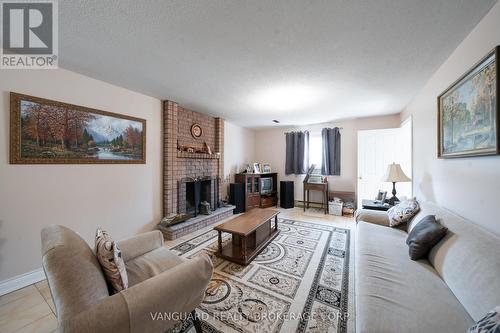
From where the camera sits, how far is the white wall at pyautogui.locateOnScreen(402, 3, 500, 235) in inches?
51.8

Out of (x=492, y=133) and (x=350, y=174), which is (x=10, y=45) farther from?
(x=350, y=174)

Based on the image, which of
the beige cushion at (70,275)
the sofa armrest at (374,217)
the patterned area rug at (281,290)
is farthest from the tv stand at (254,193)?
the beige cushion at (70,275)

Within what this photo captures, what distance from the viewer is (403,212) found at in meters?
2.26

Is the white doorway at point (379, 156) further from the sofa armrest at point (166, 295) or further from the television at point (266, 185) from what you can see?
the sofa armrest at point (166, 295)

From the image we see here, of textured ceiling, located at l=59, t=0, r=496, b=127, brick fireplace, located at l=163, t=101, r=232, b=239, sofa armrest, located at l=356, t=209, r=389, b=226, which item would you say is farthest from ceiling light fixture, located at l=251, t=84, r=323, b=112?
sofa armrest, located at l=356, t=209, r=389, b=226

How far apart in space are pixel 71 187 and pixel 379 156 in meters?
5.12

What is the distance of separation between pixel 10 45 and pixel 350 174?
5.73 meters

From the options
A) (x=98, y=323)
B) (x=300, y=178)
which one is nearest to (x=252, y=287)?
(x=98, y=323)

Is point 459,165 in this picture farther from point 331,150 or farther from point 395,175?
point 331,150

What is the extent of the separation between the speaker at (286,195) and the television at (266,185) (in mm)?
352

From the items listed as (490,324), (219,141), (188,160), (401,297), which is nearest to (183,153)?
(188,160)

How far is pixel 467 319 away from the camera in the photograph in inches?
37.8

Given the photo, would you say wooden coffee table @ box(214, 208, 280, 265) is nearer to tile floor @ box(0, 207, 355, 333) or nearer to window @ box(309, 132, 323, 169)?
tile floor @ box(0, 207, 355, 333)

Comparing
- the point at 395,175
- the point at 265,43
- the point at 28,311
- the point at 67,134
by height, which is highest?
the point at 265,43
